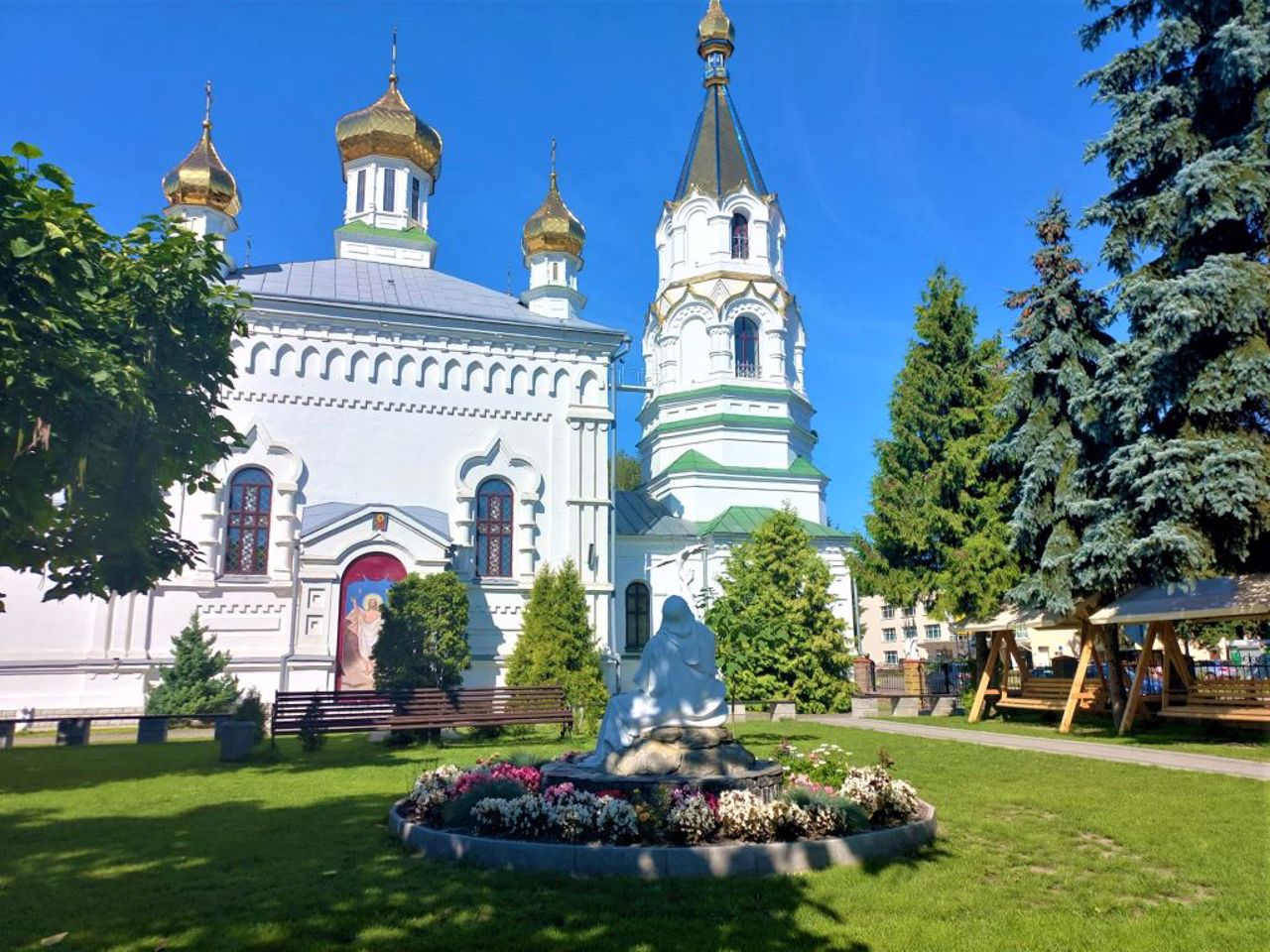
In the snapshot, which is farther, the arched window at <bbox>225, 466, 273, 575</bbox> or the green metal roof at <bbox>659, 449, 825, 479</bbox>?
the green metal roof at <bbox>659, 449, 825, 479</bbox>

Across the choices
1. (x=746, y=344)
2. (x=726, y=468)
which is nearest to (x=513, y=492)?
(x=726, y=468)

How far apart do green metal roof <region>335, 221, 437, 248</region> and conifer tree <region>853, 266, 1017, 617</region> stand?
1651 centimetres

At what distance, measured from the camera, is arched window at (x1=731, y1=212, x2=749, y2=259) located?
33750 millimetres

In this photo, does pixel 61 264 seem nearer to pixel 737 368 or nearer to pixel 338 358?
pixel 338 358

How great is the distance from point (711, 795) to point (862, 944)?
8.08 feet

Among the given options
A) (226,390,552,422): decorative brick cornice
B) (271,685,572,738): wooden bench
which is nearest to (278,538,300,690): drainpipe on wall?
(226,390,552,422): decorative brick cornice

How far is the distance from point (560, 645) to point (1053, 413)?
11.7m

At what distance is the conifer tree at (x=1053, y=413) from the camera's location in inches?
642

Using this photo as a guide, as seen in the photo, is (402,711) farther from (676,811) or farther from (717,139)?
(717,139)

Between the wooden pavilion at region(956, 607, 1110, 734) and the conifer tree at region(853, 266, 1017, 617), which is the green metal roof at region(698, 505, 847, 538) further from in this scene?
the wooden pavilion at region(956, 607, 1110, 734)

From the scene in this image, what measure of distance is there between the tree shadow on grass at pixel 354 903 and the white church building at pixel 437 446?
576 inches

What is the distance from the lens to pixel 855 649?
93.1 feet

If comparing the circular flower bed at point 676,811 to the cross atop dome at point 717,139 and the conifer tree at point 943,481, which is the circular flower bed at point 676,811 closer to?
the conifer tree at point 943,481

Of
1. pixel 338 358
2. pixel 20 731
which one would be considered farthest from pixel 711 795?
pixel 338 358
